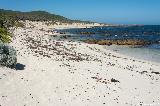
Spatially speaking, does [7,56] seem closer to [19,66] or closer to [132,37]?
[19,66]

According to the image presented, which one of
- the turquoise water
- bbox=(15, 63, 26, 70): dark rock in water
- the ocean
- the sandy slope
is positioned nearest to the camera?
the sandy slope

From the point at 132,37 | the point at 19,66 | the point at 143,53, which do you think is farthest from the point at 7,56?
the point at 132,37

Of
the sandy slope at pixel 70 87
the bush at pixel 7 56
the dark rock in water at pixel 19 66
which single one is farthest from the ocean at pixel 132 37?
the bush at pixel 7 56

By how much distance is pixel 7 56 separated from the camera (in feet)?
59.2

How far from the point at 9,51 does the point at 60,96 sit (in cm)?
478

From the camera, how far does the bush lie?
1794 centimetres

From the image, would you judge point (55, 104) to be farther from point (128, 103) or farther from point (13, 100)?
point (128, 103)

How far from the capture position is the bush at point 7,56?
17.9 metres

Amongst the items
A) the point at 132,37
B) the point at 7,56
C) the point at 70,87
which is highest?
the point at 7,56

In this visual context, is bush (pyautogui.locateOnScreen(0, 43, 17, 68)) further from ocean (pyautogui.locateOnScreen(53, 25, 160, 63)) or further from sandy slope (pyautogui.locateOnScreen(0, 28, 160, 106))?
ocean (pyautogui.locateOnScreen(53, 25, 160, 63))

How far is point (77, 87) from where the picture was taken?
1772 centimetres

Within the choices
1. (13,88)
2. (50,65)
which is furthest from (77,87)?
(50,65)

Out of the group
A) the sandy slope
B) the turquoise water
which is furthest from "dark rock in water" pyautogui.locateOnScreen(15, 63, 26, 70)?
the turquoise water

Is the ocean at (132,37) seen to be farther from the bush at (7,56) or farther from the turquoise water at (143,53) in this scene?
the bush at (7,56)
